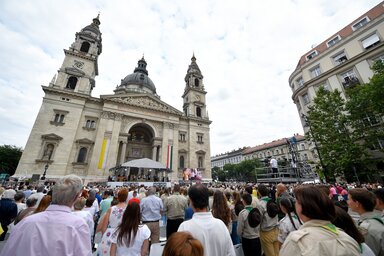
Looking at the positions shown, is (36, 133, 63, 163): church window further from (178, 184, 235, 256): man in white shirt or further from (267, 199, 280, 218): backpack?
(267, 199, 280, 218): backpack

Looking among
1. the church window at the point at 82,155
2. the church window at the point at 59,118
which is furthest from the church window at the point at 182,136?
the church window at the point at 59,118

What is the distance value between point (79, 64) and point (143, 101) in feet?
35.2

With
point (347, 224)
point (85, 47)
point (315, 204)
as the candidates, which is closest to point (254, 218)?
point (347, 224)

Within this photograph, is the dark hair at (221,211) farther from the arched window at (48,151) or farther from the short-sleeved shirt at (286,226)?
the arched window at (48,151)

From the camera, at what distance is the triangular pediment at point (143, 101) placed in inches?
946

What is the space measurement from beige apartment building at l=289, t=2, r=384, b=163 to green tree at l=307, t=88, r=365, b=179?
3082mm

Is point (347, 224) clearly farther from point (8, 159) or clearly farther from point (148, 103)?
point (8, 159)

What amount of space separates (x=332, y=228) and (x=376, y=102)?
17798 millimetres

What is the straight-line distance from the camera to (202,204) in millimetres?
2059

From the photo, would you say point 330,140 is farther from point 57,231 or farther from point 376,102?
point 57,231

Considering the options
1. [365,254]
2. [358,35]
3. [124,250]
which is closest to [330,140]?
[358,35]

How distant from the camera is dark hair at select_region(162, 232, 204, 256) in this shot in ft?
3.43

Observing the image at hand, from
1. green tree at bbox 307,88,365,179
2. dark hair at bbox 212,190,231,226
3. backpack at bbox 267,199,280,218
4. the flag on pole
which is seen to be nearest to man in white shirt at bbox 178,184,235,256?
dark hair at bbox 212,190,231,226

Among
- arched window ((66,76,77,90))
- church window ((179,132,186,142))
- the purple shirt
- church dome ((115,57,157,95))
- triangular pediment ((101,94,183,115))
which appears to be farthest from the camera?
church dome ((115,57,157,95))
